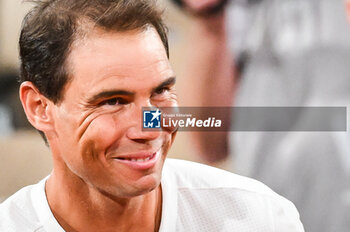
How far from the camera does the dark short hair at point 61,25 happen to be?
98cm

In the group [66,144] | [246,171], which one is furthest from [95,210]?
[246,171]

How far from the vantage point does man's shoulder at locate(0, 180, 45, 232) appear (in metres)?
1.07

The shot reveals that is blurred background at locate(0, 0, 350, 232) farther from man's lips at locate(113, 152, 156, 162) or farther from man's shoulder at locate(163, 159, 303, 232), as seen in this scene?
man's lips at locate(113, 152, 156, 162)

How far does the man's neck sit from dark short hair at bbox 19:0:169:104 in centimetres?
19

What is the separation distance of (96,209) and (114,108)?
0.22 metres

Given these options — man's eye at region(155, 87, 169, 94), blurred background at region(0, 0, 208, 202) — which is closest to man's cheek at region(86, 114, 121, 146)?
man's eye at region(155, 87, 169, 94)

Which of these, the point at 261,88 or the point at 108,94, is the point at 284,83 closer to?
the point at 261,88

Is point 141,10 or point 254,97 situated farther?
point 254,97

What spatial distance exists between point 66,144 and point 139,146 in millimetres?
146

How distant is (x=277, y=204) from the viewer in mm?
1158

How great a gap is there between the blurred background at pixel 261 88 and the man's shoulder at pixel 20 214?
0.27m

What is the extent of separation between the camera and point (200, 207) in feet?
3.70

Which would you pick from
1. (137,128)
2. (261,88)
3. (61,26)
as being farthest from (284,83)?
(61,26)

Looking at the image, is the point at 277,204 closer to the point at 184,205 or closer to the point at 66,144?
the point at 184,205
